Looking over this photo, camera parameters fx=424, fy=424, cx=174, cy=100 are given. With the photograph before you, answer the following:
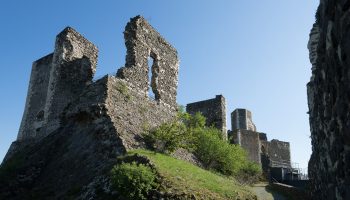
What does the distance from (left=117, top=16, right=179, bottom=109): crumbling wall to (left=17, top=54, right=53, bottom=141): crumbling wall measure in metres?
6.75

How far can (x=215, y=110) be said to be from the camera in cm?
2684

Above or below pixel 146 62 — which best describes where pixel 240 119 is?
above

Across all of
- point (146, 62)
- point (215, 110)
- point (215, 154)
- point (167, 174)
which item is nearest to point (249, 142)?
point (215, 110)

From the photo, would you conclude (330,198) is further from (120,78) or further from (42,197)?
(120,78)

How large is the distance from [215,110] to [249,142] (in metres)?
7.53

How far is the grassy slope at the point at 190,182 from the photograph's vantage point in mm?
10703

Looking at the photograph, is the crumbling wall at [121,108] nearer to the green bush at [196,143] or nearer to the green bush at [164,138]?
the green bush at [164,138]

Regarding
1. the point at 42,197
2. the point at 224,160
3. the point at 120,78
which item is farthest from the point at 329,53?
the point at 224,160

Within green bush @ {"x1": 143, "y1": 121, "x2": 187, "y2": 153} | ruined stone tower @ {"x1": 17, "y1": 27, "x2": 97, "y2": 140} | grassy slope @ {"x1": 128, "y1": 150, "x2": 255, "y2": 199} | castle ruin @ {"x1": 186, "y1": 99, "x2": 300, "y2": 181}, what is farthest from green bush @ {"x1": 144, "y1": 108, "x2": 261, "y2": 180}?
castle ruin @ {"x1": 186, "y1": 99, "x2": 300, "y2": 181}

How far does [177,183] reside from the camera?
10.8m

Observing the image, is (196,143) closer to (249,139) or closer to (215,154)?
(215,154)

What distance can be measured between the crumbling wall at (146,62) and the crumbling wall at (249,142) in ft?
44.1

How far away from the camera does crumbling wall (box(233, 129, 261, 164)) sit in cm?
3259

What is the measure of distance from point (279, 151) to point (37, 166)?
1183 inches
